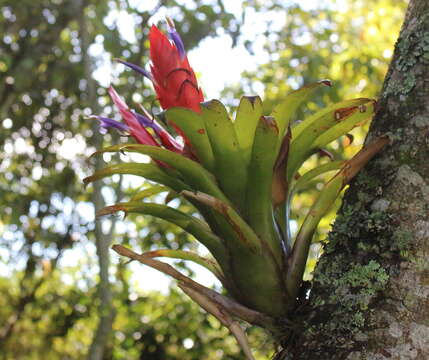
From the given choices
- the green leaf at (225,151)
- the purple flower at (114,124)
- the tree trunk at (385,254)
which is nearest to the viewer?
the tree trunk at (385,254)

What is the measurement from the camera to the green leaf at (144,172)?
996 millimetres

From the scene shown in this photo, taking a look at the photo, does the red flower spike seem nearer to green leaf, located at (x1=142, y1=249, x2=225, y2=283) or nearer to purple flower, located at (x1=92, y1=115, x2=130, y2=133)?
purple flower, located at (x1=92, y1=115, x2=130, y2=133)

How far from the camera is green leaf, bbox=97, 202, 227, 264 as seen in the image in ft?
3.26

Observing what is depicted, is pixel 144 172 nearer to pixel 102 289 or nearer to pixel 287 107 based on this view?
pixel 287 107

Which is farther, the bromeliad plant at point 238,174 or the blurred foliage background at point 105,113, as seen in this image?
the blurred foliage background at point 105,113

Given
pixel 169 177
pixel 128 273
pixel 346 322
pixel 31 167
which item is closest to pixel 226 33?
pixel 128 273

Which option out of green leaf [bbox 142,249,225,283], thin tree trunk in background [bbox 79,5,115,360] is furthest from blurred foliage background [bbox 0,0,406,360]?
green leaf [bbox 142,249,225,283]

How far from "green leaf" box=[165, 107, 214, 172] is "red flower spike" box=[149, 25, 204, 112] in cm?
7

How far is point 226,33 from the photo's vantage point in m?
2.82

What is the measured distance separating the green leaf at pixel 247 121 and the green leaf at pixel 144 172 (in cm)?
13

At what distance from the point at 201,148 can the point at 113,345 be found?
7.08 feet

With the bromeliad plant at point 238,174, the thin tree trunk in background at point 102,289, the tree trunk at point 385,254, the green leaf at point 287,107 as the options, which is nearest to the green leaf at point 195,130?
the bromeliad plant at point 238,174

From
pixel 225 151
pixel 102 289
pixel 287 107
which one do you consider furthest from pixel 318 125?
pixel 102 289

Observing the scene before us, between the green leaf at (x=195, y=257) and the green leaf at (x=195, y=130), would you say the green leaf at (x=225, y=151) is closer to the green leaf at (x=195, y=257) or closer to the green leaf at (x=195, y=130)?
the green leaf at (x=195, y=130)
